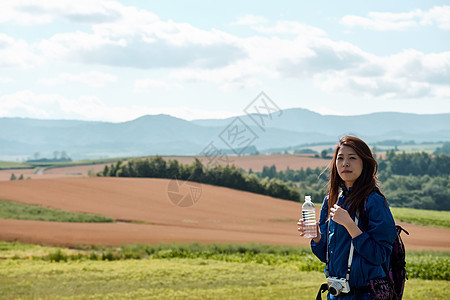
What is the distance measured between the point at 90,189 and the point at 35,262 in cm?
3526

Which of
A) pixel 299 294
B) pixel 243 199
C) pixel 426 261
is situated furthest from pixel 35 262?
pixel 243 199

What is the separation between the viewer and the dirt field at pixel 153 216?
2964 cm

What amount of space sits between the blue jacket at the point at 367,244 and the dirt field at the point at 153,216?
2353cm

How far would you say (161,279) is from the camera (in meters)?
13.7

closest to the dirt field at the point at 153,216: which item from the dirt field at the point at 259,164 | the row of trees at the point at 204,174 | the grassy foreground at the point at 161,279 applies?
the row of trees at the point at 204,174

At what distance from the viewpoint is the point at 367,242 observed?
3.47 m

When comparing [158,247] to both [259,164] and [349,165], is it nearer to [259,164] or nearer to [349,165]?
[349,165]

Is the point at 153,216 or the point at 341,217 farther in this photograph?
the point at 153,216

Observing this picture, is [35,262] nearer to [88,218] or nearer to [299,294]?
[299,294]

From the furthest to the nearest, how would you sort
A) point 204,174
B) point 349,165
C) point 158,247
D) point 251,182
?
point 204,174 → point 251,182 → point 158,247 → point 349,165

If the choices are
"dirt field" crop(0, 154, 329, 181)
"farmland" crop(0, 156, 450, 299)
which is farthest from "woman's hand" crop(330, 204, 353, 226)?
"dirt field" crop(0, 154, 329, 181)

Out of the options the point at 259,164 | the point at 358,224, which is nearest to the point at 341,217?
the point at 358,224

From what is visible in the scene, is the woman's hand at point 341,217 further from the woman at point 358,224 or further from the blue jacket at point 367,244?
the blue jacket at point 367,244

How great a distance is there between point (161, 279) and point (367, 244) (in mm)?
10895
